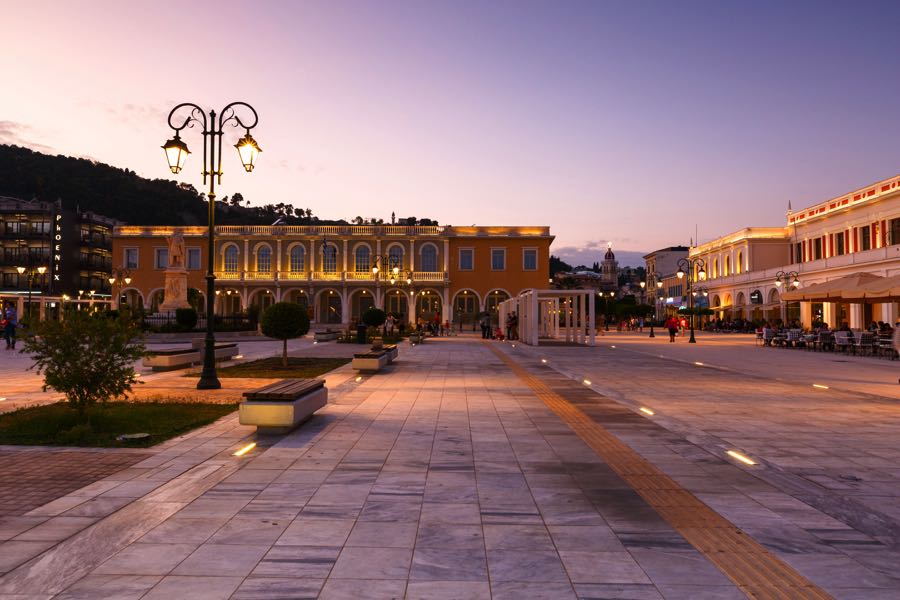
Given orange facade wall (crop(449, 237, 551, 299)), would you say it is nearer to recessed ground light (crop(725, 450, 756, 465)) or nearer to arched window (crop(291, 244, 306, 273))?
arched window (crop(291, 244, 306, 273))

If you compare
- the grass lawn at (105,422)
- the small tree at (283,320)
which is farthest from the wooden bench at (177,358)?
the grass lawn at (105,422)

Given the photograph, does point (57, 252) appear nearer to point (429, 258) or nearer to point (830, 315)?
point (429, 258)

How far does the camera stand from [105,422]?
7.63 metres

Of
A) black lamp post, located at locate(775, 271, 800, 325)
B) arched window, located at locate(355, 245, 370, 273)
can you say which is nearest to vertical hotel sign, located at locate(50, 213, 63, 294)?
arched window, located at locate(355, 245, 370, 273)

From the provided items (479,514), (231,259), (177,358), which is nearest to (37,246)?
(231,259)

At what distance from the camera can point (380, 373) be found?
48.3 feet

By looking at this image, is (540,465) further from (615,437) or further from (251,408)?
(251,408)

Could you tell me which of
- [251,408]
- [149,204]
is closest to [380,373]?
[251,408]

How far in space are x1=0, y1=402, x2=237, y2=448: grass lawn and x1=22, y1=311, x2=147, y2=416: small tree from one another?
1.18ft

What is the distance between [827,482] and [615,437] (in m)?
2.28

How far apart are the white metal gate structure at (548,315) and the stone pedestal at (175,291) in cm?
1764

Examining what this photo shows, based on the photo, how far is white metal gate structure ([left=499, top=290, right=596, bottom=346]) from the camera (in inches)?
1072

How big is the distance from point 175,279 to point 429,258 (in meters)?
25.3

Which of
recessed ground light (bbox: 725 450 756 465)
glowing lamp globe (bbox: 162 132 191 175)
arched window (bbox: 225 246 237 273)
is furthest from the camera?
arched window (bbox: 225 246 237 273)
